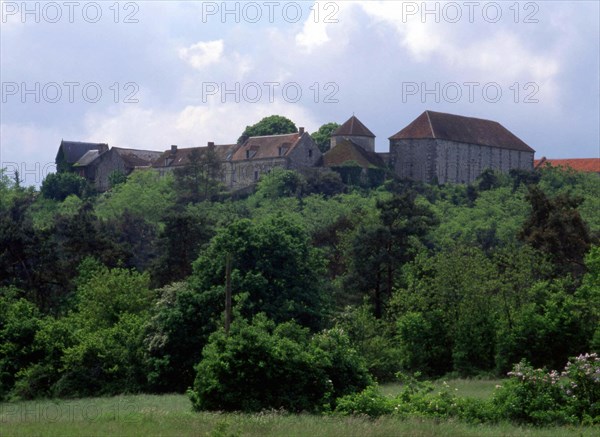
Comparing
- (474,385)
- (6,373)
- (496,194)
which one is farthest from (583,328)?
(496,194)

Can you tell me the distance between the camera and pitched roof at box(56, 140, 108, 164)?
440 ft

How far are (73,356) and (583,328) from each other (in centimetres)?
1927

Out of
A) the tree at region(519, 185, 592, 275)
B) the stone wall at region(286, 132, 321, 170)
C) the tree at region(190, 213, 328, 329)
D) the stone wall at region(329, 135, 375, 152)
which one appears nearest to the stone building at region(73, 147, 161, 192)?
the stone wall at region(286, 132, 321, 170)

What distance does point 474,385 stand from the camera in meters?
40.0

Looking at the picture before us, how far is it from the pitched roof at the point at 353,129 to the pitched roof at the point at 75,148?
30818 mm

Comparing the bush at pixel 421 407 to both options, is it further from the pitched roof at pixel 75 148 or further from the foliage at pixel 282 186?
the pitched roof at pixel 75 148

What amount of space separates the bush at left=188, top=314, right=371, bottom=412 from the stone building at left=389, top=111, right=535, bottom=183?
84676mm

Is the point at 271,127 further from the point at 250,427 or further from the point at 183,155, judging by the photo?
the point at 250,427

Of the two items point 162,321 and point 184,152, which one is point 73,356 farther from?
point 184,152

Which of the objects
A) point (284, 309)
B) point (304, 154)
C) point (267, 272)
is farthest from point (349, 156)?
point (284, 309)

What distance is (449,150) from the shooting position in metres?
120

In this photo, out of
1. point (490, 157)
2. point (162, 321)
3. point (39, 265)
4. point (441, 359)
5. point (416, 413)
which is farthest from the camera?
point (490, 157)

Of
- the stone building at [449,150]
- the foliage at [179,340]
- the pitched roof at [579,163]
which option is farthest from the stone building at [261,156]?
the foliage at [179,340]

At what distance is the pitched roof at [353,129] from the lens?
122000 millimetres
